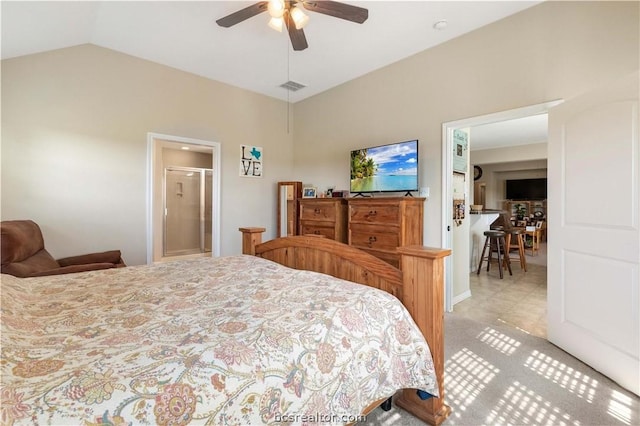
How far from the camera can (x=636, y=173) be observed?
180 centimetres

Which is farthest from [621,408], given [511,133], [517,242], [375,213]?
[511,133]

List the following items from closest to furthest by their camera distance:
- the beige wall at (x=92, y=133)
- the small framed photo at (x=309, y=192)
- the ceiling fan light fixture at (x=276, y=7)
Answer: the ceiling fan light fixture at (x=276, y=7)
the beige wall at (x=92, y=133)
the small framed photo at (x=309, y=192)

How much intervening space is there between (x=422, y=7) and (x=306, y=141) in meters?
2.58

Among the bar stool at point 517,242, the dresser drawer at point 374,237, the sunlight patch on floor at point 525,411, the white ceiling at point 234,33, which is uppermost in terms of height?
the white ceiling at point 234,33

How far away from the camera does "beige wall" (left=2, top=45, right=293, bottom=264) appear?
2.76 meters

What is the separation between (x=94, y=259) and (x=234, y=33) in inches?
107

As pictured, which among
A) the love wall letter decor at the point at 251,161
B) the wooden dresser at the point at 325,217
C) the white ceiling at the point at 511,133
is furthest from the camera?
the white ceiling at the point at 511,133

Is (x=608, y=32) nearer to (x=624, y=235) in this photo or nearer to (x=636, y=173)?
(x=636, y=173)

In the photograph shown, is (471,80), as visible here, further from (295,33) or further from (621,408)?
(621,408)

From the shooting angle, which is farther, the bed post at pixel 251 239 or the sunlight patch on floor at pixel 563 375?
the bed post at pixel 251 239

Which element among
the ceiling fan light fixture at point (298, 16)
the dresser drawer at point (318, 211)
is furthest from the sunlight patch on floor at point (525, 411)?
the ceiling fan light fixture at point (298, 16)

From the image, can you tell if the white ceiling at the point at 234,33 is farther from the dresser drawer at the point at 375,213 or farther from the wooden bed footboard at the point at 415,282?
the wooden bed footboard at the point at 415,282

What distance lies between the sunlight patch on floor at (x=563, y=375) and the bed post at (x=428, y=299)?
0.97 metres

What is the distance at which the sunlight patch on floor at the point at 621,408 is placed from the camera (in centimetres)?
157
